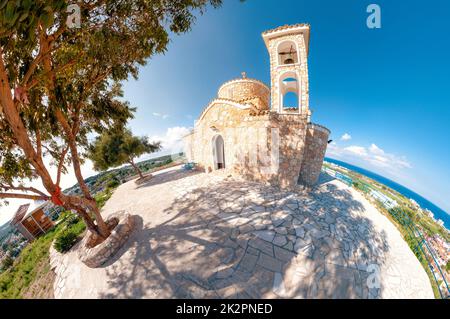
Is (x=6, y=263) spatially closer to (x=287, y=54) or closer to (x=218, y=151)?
(x=218, y=151)

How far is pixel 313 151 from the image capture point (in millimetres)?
9812

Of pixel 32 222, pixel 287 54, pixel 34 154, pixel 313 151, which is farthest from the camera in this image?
pixel 287 54

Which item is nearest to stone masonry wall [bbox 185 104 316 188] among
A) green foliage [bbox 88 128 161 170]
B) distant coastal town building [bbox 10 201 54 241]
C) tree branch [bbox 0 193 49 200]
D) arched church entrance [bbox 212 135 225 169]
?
arched church entrance [bbox 212 135 225 169]

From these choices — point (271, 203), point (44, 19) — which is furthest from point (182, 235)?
point (44, 19)

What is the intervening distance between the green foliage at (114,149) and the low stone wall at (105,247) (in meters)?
7.28

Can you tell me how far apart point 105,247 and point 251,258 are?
4.12 meters

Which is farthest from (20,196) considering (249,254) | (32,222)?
(32,222)

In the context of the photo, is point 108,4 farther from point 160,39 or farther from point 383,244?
point 383,244

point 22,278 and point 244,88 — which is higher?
point 244,88

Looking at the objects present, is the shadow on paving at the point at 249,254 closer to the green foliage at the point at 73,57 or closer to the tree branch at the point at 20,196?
the tree branch at the point at 20,196

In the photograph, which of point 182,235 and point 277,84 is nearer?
point 182,235

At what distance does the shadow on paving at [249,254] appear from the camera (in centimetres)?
304

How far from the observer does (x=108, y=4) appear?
3.13m
